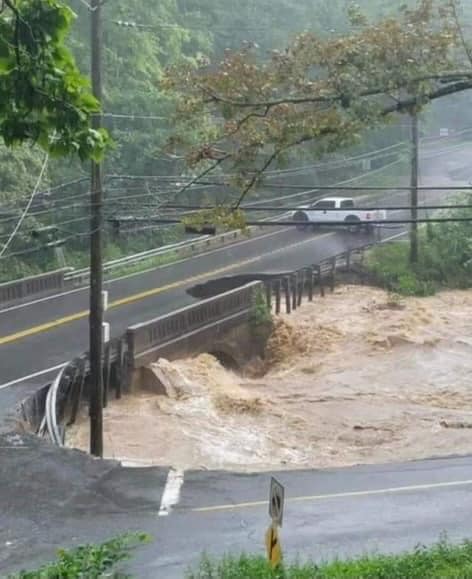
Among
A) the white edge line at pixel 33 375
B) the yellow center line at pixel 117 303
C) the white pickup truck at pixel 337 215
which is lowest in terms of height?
the white edge line at pixel 33 375

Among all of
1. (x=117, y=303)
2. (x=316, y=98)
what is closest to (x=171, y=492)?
(x=316, y=98)

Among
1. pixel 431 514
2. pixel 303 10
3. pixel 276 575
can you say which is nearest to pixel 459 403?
pixel 431 514

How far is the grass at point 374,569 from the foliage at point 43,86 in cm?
355

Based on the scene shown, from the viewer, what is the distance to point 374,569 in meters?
8.67

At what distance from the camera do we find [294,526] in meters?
13.7

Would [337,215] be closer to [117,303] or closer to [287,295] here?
[287,295]

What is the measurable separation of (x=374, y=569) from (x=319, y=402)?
18.5 metres

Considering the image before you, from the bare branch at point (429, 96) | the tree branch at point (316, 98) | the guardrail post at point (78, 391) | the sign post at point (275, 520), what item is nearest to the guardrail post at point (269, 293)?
the guardrail post at point (78, 391)

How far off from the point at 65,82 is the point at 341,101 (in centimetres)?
638

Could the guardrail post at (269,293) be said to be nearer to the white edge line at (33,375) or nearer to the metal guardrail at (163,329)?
the metal guardrail at (163,329)

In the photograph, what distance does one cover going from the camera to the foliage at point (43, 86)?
6.57m

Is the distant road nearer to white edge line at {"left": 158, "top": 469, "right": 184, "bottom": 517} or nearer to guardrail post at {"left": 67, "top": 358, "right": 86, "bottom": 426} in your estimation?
guardrail post at {"left": 67, "top": 358, "right": 86, "bottom": 426}

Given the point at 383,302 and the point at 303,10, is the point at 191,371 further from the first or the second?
the point at 303,10

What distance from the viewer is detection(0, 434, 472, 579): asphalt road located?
496 inches
